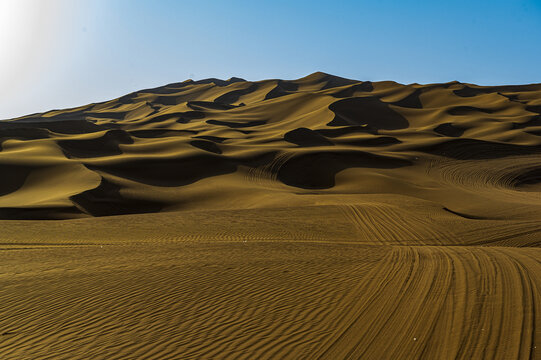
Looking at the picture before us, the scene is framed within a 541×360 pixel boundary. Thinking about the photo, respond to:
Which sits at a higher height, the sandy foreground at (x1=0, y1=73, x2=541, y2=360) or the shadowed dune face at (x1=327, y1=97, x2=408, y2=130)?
the shadowed dune face at (x1=327, y1=97, x2=408, y2=130)

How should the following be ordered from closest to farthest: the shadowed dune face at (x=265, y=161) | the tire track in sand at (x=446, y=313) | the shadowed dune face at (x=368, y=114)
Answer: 1. the tire track in sand at (x=446, y=313)
2. the shadowed dune face at (x=265, y=161)
3. the shadowed dune face at (x=368, y=114)

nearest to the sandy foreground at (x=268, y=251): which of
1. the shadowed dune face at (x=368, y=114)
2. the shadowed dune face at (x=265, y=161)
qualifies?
the shadowed dune face at (x=265, y=161)

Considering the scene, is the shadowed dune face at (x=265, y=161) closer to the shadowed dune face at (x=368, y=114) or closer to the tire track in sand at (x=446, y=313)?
the shadowed dune face at (x=368, y=114)

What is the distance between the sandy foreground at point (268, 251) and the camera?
6.22m

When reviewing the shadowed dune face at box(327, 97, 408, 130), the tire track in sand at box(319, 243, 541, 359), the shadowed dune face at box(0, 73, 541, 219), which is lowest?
the tire track in sand at box(319, 243, 541, 359)

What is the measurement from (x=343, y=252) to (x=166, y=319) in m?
5.64

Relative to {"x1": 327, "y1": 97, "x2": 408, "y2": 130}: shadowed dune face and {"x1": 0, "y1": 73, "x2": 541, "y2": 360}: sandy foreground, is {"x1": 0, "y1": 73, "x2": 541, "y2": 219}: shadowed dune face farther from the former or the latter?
{"x1": 327, "y1": 97, "x2": 408, "y2": 130}: shadowed dune face

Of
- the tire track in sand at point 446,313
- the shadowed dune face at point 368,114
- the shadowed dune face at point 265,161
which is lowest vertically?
the tire track in sand at point 446,313

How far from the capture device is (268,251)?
1157 cm

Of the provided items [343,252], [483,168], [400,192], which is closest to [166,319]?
[343,252]

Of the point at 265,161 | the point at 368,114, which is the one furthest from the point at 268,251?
the point at 368,114

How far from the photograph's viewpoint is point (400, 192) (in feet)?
79.7

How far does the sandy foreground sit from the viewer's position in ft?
20.4

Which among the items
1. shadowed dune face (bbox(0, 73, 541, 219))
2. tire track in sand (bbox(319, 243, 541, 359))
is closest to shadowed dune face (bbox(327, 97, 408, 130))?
shadowed dune face (bbox(0, 73, 541, 219))
